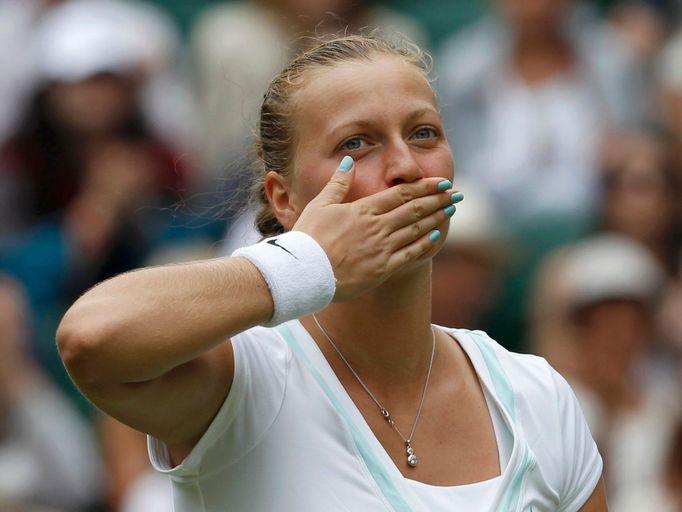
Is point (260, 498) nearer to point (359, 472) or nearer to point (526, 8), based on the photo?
point (359, 472)

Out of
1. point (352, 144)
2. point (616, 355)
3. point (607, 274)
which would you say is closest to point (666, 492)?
point (616, 355)

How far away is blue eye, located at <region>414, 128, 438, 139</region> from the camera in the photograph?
2.34 m

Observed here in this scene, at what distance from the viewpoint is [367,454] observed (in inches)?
85.8

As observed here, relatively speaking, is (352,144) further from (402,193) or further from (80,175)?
(80,175)

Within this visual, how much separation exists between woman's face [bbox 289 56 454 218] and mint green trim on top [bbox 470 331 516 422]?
1.25 ft

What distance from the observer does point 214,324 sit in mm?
1950

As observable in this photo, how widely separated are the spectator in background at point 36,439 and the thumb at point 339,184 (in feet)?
8.89

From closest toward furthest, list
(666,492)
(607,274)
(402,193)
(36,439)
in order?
1. (402,193)
2. (666,492)
3. (36,439)
4. (607,274)

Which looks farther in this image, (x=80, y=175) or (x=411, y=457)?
(x=80, y=175)

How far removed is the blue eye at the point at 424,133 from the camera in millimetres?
2338

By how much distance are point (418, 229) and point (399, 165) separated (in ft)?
0.41

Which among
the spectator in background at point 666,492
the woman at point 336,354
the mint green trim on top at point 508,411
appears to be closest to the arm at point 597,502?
the woman at point 336,354

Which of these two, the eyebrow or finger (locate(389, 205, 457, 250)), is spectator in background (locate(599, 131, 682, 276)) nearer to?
the eyebrow

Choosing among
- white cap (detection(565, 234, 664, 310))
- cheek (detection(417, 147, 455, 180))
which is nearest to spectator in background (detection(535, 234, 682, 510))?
white cap (detection(565, 234, 664, 310))
